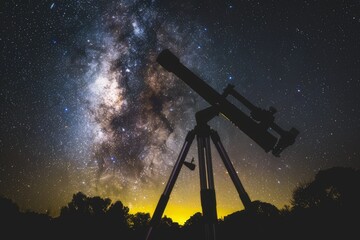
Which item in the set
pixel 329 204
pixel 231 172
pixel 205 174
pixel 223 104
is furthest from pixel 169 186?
pixel 329 204

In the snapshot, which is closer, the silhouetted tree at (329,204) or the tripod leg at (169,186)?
the tripod leg at (169,186)

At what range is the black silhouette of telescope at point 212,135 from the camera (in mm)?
3197

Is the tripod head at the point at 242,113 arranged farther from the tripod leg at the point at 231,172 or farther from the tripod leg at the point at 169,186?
the tripod leg at the point at 169,186

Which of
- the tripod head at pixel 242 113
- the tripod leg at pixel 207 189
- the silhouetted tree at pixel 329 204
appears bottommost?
the tripod leg at pixel 207 189

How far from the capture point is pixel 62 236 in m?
10.6

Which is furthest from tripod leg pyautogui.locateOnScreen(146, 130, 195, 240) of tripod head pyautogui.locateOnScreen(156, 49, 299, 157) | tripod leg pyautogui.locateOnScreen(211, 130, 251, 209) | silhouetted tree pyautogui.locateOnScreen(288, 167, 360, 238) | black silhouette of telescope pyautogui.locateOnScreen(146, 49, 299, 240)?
silhouetted tree pyautogui.locateOnScreen(288, 167, 360, 238)

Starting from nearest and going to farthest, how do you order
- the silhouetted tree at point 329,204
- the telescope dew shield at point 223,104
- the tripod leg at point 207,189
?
the tripod leg at point 207,189, the telescope dew shield at point 223,104, the silhouetted tree at point 329,204

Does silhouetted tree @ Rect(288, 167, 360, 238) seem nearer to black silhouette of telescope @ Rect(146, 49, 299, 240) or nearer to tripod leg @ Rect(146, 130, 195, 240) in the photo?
black silhouette of telescope @ Rect(146, 49, 299, 240)

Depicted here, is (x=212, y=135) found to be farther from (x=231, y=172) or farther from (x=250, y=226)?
(x=250, y=226)

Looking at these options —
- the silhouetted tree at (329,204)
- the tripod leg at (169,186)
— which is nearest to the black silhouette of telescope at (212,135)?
the tripod leg at (169,186)

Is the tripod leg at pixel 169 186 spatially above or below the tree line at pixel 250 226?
below

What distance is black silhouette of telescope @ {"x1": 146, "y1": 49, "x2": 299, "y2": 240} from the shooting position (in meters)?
3.20

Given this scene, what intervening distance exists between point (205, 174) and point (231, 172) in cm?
47

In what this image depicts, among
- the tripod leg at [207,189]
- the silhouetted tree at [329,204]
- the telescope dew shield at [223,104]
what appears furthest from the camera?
the silhouetted tree at [329,204]
